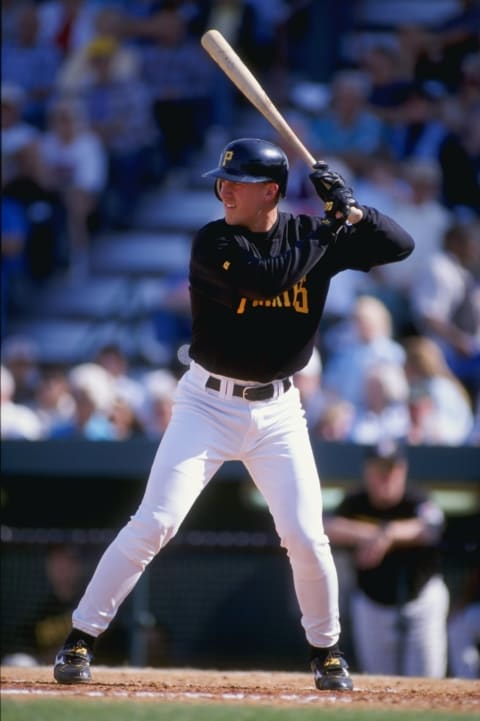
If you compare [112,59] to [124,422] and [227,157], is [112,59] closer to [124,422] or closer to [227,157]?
[124,422]

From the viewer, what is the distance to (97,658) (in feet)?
27.6

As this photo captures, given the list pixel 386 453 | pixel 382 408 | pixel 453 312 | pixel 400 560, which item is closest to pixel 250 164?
pixel 386 453

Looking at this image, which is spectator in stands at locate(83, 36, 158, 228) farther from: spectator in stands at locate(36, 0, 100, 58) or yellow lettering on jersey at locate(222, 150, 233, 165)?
yellow lettering on jersey at locate(222, 150, 233, 165)

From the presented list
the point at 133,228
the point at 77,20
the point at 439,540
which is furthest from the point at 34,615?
the point at 77,20

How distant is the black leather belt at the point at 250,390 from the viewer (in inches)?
209

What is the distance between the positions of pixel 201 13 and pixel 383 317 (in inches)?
166

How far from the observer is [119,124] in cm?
1212

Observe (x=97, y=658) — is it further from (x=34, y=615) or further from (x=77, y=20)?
(x=77, y=20)

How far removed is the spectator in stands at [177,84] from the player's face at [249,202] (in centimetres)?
703

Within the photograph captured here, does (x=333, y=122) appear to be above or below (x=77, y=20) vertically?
below

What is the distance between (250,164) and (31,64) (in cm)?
793

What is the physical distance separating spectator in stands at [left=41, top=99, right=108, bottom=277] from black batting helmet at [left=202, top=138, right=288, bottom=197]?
260 inches

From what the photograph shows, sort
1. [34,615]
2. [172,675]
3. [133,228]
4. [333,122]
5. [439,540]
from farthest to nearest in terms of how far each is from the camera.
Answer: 1. [133,228]
2. [333,122]
3. [34,615]
4. [439,540]
5. [172,675]

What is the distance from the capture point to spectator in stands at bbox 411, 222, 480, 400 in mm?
9734
